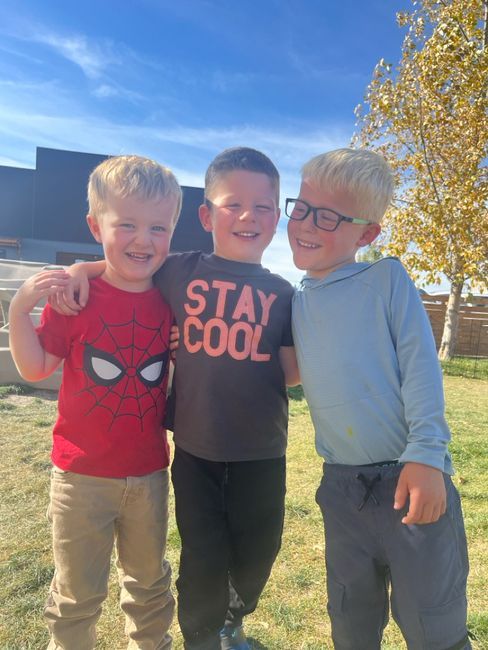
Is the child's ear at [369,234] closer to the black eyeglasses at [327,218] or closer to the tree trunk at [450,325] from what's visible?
the black eyeglasses at [327,218]

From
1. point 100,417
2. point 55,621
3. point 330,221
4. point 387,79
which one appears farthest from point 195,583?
point 387,79

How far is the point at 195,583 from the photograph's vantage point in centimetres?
183

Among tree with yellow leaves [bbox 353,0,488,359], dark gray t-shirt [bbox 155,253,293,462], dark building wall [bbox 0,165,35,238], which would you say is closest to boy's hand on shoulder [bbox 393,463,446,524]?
dark gray t-shirt [bbox 155,253,293,462]

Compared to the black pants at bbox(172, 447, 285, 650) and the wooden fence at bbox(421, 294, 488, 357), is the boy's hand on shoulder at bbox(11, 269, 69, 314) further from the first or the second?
the wooden fence at bbox(421, 294, 488, 357)

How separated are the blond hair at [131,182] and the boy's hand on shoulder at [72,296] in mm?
266

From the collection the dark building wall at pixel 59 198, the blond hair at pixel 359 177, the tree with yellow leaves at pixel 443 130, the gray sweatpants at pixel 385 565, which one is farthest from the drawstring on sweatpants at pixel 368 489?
the dark building wall at pixel 59 198

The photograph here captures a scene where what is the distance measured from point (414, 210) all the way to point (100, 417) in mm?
10580

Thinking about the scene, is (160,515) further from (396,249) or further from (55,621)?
(396,249)

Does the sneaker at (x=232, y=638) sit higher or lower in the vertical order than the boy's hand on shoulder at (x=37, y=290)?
lower

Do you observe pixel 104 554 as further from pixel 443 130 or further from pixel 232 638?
pixel 443 130

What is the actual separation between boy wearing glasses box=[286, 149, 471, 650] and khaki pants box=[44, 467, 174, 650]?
2.11 ft

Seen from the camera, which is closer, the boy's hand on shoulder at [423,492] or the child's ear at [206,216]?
the boy's hand on shoulder at [423,492]

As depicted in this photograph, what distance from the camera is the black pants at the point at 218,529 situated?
5.95 feet

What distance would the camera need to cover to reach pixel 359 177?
5.61 ft
